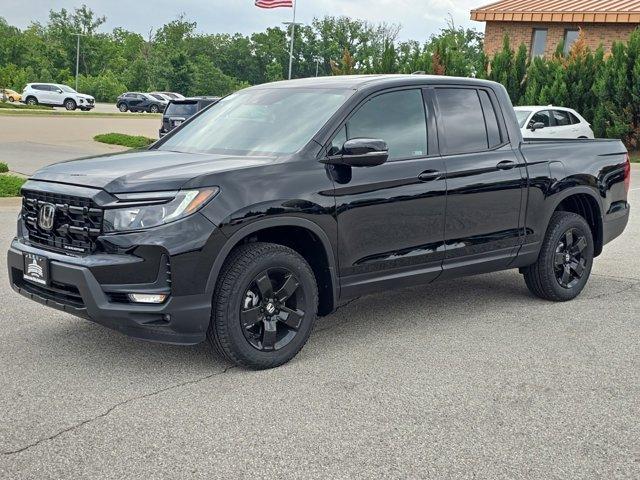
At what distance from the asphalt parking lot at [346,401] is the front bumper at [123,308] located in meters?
0.33

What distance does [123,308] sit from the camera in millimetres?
4469

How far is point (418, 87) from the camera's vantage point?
584 centimetres

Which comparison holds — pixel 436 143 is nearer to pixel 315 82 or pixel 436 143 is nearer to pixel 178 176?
pixel 315 82

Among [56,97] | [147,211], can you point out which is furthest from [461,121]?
[56,97]

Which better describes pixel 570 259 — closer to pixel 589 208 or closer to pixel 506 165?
pixel 589 208

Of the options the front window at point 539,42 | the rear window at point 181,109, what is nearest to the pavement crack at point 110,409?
the rear window at point 181,109

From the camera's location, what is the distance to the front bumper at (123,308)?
14.6 ft

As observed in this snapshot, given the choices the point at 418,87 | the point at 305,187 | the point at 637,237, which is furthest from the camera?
the point at 637,237

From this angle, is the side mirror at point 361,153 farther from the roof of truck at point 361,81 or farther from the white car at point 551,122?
the white car at point 551,122

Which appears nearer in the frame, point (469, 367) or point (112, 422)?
point (112, 422)

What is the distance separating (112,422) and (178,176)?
140cm

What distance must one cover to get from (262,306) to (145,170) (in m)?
1.06

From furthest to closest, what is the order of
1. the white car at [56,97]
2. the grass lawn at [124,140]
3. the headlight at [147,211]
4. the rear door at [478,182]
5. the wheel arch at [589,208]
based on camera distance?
the white car at [56,97]
the grass lawn at [124,140]
the wheel arch at [589,208]
the rear door at [478,182]
the headlight at [147,211]

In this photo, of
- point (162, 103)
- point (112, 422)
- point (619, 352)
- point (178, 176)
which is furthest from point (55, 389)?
point (162, 103)
